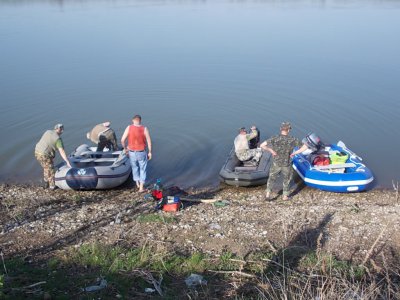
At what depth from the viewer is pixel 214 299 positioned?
5551 millimetres

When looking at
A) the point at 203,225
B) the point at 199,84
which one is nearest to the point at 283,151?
the point at 203,225

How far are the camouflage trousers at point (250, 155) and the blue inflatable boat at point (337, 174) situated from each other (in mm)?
1075

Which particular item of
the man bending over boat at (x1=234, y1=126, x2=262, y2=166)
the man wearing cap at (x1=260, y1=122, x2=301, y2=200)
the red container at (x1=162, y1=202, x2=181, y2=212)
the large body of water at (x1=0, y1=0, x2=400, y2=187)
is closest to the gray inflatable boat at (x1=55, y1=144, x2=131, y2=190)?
the large body of water at (x1=0, y1=0, x2=400, y2=187)

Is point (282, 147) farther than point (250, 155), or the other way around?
point (250, 155)

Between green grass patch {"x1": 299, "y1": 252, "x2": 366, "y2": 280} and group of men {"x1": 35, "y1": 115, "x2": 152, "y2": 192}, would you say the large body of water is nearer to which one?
group of men {"x1": 35, "y1": 115, "x2": 152, "y2": 192}

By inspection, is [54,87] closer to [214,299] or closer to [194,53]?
[194,53]

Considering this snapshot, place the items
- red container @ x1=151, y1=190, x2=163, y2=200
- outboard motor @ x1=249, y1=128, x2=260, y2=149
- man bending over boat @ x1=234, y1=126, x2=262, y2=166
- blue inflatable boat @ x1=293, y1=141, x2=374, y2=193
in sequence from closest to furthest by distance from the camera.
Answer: red container @ x1=151, y1=190, x2=163, y2=200
blue inflatable boat @ x1=293, y1=141, x2=374, y2=193
man bending over boat @ x1=234, y1=126, x2=262, y2=166
outboard motor @ x1=249, y1=128, x2=260, y2=149

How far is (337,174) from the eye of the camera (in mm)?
10594

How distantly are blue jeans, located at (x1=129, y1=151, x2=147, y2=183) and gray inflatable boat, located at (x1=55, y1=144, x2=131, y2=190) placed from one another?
0.71m

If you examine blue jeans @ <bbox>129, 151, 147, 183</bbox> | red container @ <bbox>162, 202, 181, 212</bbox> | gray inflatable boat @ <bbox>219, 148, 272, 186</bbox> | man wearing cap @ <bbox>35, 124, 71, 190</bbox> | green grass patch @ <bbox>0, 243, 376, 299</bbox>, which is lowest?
gray inflatable boat @ <bbox>219, 148, 272, 186</bbox>

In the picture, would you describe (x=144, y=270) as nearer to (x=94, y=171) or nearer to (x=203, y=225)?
(x=203, y=225)

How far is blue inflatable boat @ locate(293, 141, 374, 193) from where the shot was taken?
10.5 meters

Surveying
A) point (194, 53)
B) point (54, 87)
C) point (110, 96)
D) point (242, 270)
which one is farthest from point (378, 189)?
point (194, 53)

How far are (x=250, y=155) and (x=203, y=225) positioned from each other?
4.14m
